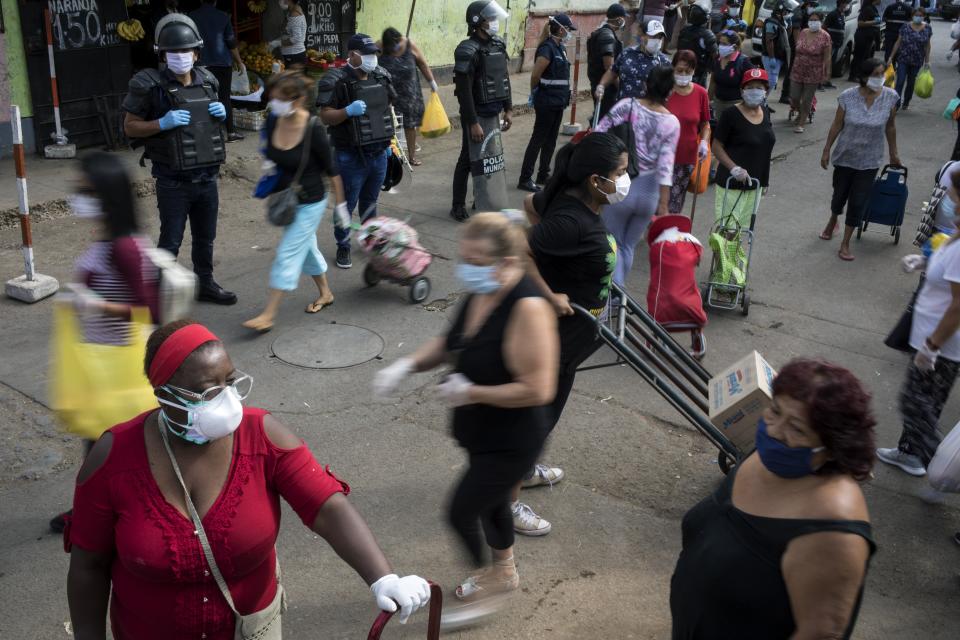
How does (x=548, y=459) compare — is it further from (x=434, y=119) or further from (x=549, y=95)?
(x=434, y=119)

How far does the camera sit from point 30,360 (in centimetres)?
638

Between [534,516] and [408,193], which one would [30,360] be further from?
[408,193]

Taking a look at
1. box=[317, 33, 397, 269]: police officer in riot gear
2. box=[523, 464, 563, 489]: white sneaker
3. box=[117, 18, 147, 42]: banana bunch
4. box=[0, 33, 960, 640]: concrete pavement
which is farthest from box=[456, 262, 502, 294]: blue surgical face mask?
box=[117, 18, 147, 42]: banana bunch

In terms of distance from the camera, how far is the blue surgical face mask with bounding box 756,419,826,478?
106 inches

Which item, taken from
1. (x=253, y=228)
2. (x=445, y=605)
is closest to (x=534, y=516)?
(x=445, y=605)

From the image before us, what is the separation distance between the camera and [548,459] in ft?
18.5

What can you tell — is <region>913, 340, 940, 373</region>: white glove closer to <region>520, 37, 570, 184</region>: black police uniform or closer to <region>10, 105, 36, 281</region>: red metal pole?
<region>10, 105, 36, 281</region>: red metal pole

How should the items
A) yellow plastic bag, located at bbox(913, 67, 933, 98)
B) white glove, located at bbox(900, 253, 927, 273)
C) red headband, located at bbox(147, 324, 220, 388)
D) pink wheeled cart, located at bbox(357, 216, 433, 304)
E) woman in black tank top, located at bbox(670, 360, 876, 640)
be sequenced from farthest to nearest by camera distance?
yellow plastic bag, located at bbox(913, 67, 933, 98) < pink wheeled cart, located at bbox(357, 216, 433, 304) < white glove, located at bbox(900, 253, 927, 273) < red headband, located at bbox(147, 324, 220, 388) < woman in black tank top, located at bbox(670, 360, 876, 640)

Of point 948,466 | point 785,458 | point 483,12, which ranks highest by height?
point 483,12

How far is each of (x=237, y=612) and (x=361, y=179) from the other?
5.96m

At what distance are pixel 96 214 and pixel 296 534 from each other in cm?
185

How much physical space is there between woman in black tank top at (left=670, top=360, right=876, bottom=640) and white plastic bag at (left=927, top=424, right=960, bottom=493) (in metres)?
2.38

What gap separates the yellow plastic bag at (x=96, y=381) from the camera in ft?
13.6

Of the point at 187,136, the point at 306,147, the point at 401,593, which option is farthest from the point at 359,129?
the point at 401,593
